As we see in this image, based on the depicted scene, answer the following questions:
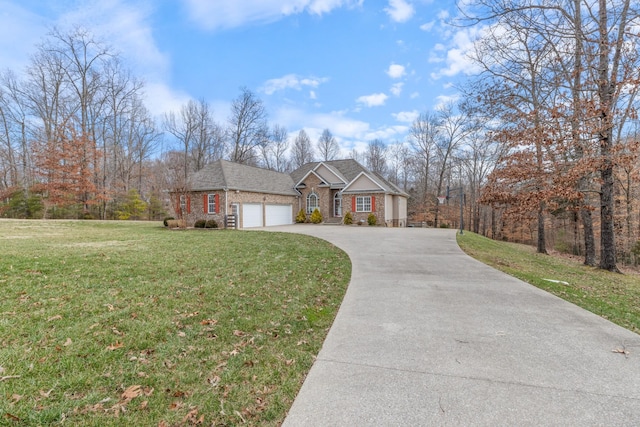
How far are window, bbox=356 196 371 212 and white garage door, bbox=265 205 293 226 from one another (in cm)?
625

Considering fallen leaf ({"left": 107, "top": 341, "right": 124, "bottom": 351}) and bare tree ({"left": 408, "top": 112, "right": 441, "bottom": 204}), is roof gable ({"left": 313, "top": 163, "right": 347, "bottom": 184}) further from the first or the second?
fallen leaf ({"left": 107, "top": 341, "right": 124, "bottom": 351})

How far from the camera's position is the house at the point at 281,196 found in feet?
66.0

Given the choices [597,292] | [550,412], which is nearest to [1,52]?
[550,412]

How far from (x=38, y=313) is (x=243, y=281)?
2999 mm

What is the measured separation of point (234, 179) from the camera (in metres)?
21.0

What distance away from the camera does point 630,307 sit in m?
5.07

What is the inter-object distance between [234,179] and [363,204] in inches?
426

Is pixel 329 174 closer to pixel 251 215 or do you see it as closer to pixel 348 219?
pixel 348 219

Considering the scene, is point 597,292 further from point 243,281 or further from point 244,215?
point 244,215

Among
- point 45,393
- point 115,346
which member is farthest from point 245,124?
point 45,393

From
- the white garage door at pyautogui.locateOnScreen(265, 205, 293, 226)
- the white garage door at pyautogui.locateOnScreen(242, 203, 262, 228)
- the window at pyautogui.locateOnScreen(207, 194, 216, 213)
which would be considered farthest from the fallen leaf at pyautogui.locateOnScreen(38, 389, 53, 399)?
the white garage door at pyautogui.locateOnScreen(265, 205, 293, 226)

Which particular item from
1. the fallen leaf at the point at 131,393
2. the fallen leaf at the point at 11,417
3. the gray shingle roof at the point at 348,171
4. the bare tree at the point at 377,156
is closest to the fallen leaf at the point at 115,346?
the fallen leaf at the point at 131,393

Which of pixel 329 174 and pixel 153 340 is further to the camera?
pixel 329 174

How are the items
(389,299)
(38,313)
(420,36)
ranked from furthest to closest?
(420,36) < (389,299) < (38,313)
